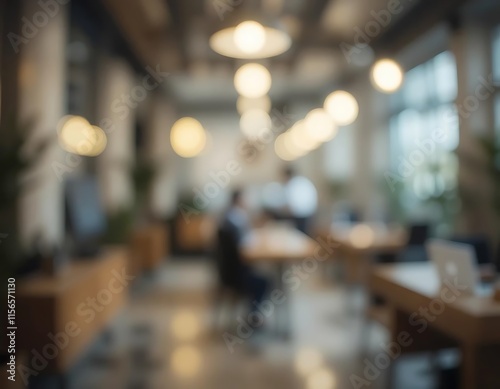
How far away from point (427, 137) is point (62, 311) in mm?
5626

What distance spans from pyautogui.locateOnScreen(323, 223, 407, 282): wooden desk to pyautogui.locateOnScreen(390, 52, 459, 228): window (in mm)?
588

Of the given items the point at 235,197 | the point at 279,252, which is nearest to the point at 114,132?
the point at 235,197

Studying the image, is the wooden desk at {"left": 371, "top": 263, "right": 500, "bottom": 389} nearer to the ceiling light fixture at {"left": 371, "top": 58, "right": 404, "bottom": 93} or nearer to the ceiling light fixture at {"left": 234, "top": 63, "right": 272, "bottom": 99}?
the ceiling light fixture at {"left": 371, "top": 58, "right": 404, "bottom": 93}

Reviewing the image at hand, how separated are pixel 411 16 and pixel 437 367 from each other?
13.9ft

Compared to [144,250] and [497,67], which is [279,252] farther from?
[497,67]

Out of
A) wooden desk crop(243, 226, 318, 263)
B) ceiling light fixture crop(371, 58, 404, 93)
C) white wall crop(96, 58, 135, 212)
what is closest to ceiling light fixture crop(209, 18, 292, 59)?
ceiling light fixture crop(371, 58, 404, 93)

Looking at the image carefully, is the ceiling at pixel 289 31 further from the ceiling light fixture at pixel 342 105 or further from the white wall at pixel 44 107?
the white wall at pixel 44 107

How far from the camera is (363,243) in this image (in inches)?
211

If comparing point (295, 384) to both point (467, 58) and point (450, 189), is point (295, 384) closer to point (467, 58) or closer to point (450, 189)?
point (450, 189)

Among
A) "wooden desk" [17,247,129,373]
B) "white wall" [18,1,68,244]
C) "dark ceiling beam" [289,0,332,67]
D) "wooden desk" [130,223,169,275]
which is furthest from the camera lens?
"wooden desk" [130,223,169,275]

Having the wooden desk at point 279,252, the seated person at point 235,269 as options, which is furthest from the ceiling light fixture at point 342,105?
the seated person at point 235,269

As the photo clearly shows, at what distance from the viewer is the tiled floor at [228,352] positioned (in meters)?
3.51

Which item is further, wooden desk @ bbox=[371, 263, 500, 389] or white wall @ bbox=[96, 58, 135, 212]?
white wall @ bbox=[96, 58, 135, 212]

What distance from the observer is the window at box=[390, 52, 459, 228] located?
5691 mm
